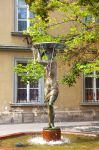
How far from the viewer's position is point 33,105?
59.2 feet

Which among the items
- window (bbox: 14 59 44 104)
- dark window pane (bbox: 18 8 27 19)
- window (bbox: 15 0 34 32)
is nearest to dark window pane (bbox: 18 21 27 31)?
window (bbox: 15 0 34 32)

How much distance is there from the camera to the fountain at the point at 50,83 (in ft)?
35.9

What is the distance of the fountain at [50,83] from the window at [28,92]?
22.8 ft

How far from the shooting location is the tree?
46.2 feet

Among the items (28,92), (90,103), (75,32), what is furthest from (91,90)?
(75,32)

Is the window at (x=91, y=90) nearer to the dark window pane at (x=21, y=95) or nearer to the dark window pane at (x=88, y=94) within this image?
the dark window pane at (x=88, y=94)

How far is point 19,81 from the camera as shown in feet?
60.0

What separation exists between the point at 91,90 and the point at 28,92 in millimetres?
3176

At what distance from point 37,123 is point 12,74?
2.47m

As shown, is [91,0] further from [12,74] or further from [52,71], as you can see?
[12,74]

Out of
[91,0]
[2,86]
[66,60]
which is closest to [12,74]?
[2,86]

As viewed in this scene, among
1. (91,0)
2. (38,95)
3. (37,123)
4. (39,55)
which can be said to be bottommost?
(37,123)

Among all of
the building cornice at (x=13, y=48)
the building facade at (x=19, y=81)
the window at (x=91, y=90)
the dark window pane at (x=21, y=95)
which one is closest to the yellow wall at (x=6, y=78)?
the building facade at (x=19, y=81)

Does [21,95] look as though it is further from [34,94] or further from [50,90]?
[50,90]
